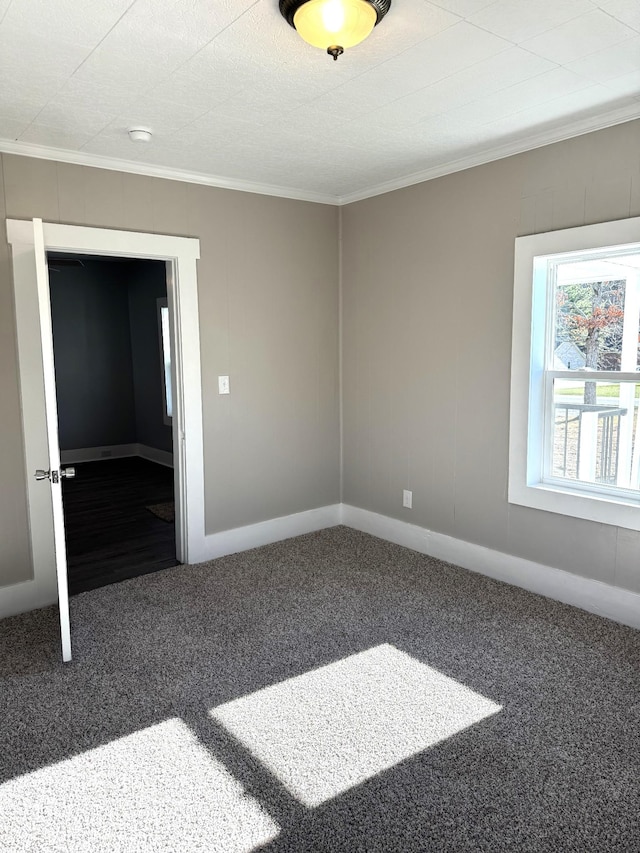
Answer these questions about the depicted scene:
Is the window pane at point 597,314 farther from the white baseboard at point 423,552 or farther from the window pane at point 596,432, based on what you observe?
the white baseboard at point 423,552

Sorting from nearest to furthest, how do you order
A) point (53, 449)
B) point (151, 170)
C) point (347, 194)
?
point (53, 449)
point (151, 170)
point (347, 194)

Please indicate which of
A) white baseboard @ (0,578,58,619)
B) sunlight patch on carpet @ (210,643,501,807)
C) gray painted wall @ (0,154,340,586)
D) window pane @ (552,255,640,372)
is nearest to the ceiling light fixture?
window pane @ (552,255,640,372)

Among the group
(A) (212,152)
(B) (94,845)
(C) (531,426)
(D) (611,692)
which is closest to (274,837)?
(B) (94,845)

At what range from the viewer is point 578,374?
314 centimetres

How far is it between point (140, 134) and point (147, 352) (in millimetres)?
4553

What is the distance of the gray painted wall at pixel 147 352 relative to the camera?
22.9 feet

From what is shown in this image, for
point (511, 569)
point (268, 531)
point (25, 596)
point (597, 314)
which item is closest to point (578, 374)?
point (597, 314)

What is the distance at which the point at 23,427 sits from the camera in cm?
322

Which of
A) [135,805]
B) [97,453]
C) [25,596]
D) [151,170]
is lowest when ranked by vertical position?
[135,805]

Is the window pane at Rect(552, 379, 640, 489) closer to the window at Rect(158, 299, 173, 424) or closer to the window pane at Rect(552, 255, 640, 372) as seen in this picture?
the window pane at Rect(552, 255, 640, 372)

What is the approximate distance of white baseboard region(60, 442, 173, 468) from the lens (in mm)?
7229

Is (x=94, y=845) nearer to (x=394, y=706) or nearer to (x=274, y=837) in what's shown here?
(x=274, y=837)

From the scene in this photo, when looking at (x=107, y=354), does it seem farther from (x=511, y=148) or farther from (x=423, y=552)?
(x=511, y=148)

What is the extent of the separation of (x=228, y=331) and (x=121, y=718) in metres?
2.41
